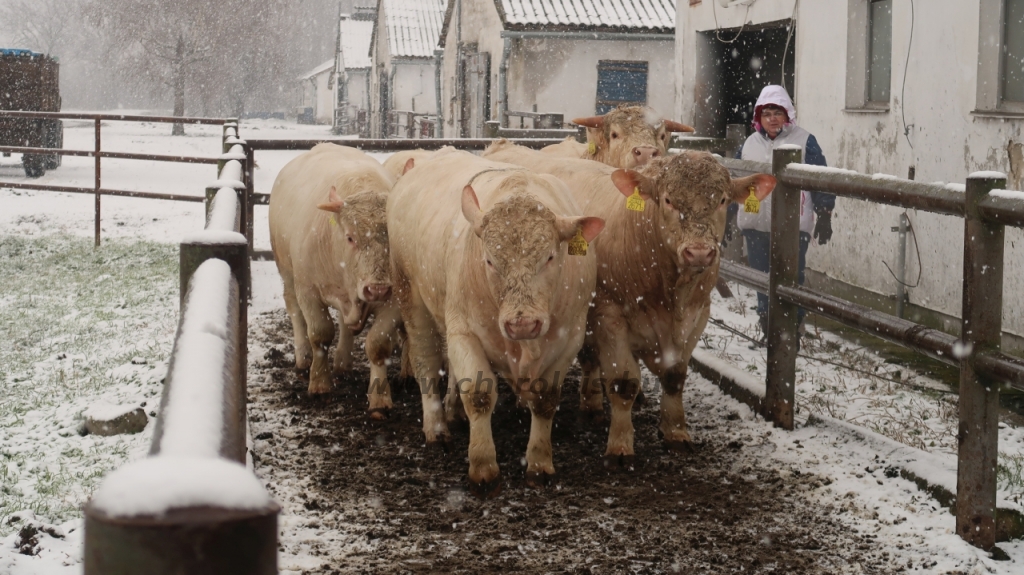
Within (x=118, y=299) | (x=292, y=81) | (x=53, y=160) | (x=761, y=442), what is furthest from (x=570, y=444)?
(x=292, y=81)

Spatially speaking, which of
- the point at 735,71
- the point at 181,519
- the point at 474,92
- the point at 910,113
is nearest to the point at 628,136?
the point at 910,113

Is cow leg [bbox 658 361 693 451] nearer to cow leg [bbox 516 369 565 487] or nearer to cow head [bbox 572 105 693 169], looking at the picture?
cow leg [bbox 516 369 565 487]

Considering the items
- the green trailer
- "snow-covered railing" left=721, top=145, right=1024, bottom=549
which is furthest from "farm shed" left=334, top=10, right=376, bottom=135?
"snow-covered railing" left=721, top=145, right=1024, bottom=549

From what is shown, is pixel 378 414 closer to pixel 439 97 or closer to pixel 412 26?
pixel 439 97

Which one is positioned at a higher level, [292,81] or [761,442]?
[292,81]

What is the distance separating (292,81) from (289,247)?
69.0m

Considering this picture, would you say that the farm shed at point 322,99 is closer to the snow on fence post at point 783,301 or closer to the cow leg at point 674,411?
the snow on fence post at point 783,301

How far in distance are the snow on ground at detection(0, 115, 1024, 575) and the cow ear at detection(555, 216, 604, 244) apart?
1.47 metres

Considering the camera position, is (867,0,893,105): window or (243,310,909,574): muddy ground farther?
(867,0,893,105): window

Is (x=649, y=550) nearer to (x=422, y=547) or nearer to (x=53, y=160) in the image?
(x=422, y=547)

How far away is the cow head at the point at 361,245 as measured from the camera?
570 centimetres

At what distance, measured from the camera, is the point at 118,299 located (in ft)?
29.5

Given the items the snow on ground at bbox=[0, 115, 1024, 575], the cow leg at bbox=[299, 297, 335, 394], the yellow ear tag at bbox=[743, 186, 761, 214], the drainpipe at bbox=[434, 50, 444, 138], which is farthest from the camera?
the drainpipe at bbox=[434, 50, 444, 138]

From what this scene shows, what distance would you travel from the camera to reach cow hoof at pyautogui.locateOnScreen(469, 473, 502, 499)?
4.59m
